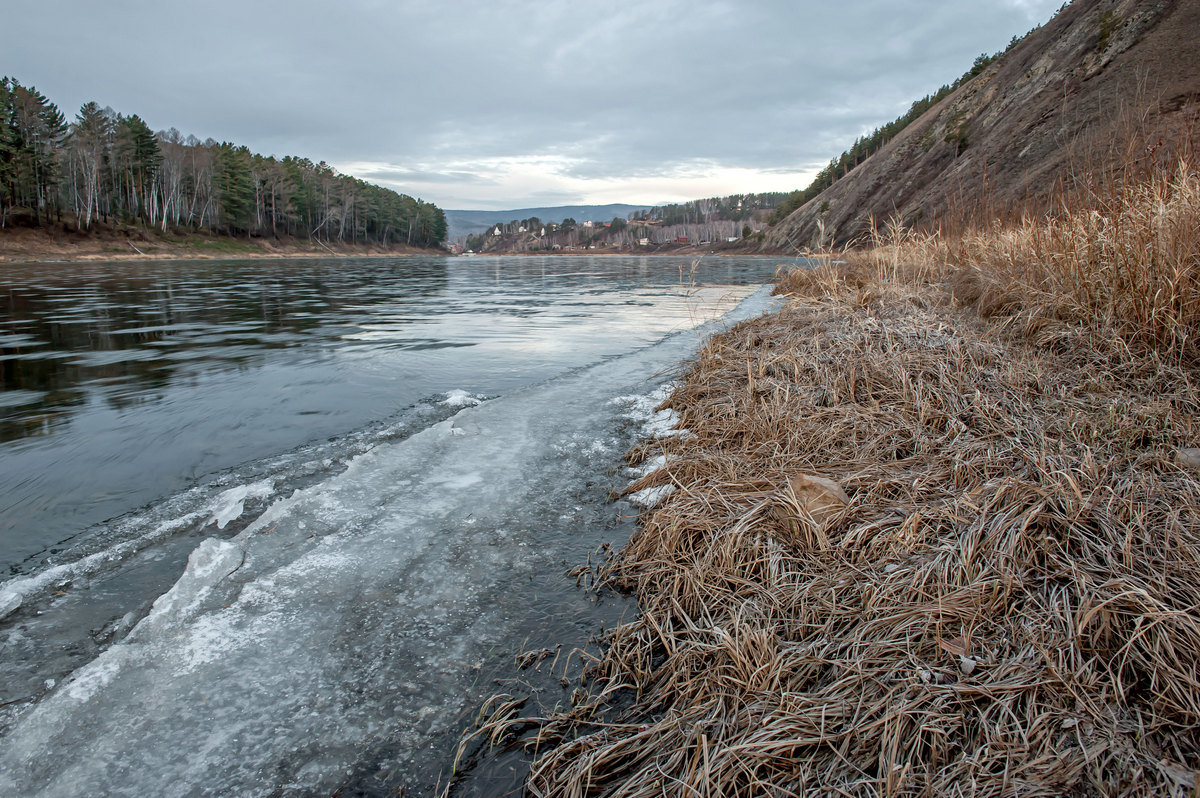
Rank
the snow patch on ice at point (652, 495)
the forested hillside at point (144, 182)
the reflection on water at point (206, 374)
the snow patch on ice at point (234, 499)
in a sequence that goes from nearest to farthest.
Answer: the snow patch on ice at point (234, 499) < the snow patch on ice at point (652, 495) < the reflection on water at point (206, 374) < the forested hillside at point (144, 182)

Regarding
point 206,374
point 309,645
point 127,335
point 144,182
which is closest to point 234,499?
point 309,645

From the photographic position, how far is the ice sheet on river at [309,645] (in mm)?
1580

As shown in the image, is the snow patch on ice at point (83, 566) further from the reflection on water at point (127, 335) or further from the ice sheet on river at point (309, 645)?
the reflection on water at point (127, 335)

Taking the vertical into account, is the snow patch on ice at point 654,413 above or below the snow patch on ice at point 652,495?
above

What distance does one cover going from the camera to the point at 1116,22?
93.7ft

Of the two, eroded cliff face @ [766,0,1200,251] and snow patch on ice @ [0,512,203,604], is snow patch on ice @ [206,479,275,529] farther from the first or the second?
eroded cliff face @ [766,0,1200,251]

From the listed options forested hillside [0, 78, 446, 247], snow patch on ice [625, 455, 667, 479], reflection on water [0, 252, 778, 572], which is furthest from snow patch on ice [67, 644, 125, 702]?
forested hillside [0, 78, 446, 247]

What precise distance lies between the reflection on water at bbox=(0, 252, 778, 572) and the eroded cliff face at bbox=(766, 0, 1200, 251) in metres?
6.08

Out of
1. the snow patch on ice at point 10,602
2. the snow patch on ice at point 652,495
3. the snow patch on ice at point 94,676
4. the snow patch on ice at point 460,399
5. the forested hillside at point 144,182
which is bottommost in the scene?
the snow patch on ice at point 94,676

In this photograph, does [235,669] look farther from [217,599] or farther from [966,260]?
[966,260]

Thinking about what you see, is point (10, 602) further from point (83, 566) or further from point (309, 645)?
point (309, 645)

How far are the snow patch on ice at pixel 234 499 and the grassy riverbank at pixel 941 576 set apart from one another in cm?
205

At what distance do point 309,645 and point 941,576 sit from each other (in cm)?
217

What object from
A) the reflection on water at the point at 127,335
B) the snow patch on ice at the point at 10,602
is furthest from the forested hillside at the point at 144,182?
the snow patch on ice at the point at 10,602
